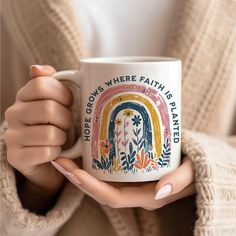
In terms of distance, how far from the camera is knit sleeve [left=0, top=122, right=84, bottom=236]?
0.66 metres

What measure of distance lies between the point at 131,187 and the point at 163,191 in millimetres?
53

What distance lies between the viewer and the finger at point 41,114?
63 cm

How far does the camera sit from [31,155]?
0.63 m

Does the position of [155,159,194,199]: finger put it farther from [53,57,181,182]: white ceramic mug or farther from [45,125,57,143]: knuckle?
[45,125,57,143]: knuckle

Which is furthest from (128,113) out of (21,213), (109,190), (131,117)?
(21,213)

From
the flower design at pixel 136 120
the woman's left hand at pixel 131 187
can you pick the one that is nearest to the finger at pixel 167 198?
the woman's left hand at pixel 131 187

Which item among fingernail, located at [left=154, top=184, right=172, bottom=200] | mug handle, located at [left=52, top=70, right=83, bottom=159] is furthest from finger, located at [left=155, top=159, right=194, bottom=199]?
mug handle, located at [left=52, top=70, right=83, bottom=159]

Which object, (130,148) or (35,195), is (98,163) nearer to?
(130,148)

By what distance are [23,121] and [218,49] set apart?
352 mm

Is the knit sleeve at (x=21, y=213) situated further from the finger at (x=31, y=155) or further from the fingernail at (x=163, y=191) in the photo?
the fingernail at (x=163, y=191)

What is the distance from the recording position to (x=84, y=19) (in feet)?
2.67

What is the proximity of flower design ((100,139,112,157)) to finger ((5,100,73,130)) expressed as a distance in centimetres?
7

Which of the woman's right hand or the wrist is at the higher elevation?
the woman's right hand

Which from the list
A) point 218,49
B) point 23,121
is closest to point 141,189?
point 23,121
